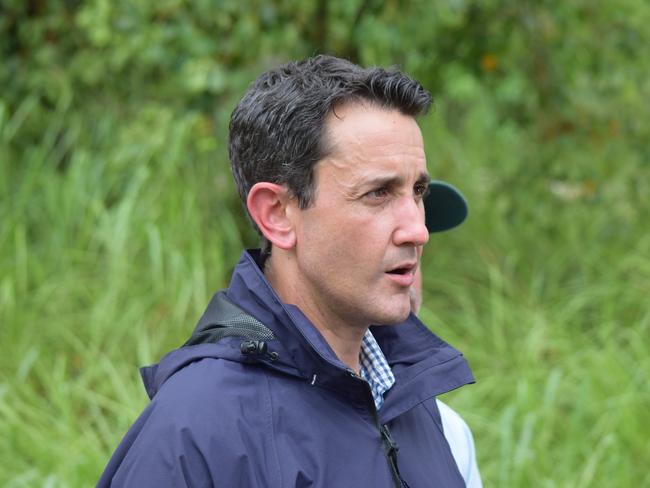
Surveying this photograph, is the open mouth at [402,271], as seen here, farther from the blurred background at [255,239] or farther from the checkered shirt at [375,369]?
the blurred background at [255,239]

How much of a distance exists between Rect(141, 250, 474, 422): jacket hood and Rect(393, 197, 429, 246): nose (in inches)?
9.0

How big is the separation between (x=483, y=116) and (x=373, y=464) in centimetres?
537

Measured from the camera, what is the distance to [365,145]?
193 centimetres

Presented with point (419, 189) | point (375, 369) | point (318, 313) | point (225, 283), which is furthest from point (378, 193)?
point (225, 283)

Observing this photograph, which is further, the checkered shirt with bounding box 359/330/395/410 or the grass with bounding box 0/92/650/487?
the grass with bounding box 0/92/650/487

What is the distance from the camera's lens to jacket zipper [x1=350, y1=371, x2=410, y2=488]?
186cm

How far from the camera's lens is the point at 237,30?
5.19 m

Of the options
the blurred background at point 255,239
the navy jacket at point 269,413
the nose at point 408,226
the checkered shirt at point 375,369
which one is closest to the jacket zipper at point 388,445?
the navy jacket at point 269,413

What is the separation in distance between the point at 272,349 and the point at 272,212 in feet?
0.95

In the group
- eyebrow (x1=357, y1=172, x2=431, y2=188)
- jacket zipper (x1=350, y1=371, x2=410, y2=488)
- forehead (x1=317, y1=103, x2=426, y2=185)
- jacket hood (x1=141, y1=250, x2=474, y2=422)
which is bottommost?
jacket zipper (x1=350, y1=371, x2=410, y2=488)

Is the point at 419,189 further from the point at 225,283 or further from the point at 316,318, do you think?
the point at 225,283

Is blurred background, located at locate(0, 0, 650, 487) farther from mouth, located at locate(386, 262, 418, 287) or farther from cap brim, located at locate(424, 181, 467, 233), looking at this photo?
mouth, located at locate(386, 262, 418, 287)

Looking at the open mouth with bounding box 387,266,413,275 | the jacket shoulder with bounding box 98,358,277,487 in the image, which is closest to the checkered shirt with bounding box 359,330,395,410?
the open mouth with bounding box 387,266,413,275

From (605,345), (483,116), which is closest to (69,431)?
(605,345)
